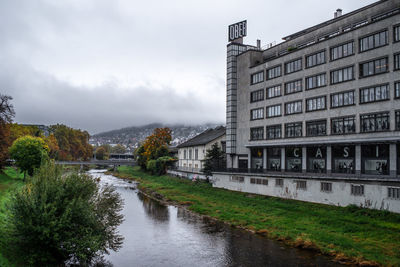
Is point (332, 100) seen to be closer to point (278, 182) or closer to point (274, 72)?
point (274, 72)

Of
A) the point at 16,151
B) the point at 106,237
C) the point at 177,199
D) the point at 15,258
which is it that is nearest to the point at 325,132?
the point at 177,199

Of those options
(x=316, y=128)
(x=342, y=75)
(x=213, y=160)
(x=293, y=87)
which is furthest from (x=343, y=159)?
(x=213, y=160)

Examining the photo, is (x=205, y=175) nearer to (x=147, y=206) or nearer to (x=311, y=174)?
(x=147, y=206)

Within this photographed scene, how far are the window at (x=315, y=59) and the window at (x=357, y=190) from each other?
2056 cm

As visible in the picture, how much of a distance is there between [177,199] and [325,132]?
82.1 ft

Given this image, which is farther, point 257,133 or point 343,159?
point 257,133

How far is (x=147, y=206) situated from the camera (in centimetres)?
5219

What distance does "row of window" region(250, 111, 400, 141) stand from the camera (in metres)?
42.9

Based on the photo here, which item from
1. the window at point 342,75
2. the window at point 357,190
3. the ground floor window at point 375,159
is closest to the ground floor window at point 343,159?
the ground floor window at point 375,159

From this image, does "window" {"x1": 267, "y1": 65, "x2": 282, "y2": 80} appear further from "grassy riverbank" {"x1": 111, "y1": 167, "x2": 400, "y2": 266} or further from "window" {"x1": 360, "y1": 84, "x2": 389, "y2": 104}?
"grassy riverbank" {"x1": 111, "y1": 167, "x2": 400, "y2": 266}

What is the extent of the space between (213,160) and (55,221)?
51.0 metres

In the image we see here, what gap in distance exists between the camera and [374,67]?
4384 centimetres

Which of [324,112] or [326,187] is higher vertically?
[324,112]

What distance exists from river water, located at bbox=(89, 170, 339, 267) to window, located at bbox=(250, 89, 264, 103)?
29622mm
